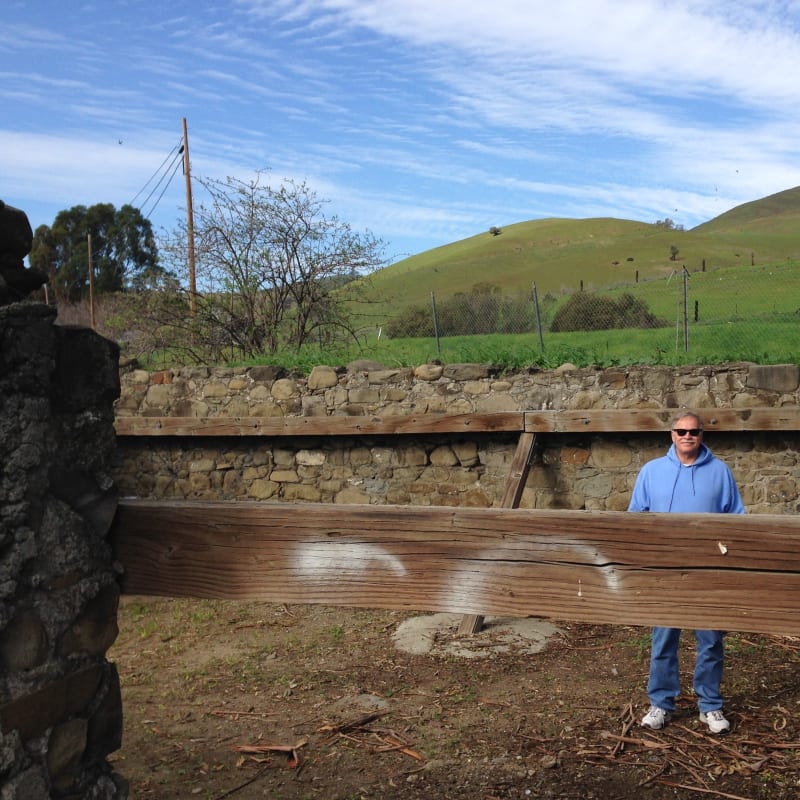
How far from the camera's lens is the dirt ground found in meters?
4.46

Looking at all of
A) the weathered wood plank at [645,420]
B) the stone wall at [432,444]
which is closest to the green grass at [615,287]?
the stone wall at [432,444]

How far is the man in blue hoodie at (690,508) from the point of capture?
501cm

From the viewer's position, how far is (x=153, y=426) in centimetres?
1002

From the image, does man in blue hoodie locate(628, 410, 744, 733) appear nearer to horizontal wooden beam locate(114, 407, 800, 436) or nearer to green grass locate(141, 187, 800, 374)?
horizontal wooden beam locate(114, 407, 800, 436)

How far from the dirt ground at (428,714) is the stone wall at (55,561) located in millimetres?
2268

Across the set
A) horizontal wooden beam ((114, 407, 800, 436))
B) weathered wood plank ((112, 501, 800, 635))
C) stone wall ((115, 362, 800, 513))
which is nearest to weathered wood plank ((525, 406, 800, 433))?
horizontal wooden beam ((114, 407, 800, 436))

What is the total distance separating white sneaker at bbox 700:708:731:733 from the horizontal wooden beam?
323 centimetres

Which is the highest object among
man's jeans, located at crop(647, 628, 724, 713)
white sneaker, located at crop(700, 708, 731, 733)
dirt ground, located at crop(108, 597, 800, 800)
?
man's jeans, located at crop(647, 628, 724, 713)

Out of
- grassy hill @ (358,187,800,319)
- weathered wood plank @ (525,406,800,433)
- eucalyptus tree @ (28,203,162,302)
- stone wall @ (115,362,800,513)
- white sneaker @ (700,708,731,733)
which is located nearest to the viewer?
white sneaker @ (700,708,731,733)

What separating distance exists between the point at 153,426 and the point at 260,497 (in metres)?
1.46

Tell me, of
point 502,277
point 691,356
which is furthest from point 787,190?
point 691,356

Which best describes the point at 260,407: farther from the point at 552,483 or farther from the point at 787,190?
the point at 787,190

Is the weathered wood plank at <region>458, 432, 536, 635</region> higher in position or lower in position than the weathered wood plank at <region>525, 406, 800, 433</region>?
lower

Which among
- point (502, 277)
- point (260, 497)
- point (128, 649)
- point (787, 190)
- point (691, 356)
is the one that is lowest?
point (128, 649)
